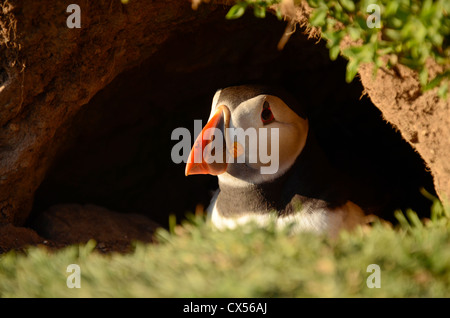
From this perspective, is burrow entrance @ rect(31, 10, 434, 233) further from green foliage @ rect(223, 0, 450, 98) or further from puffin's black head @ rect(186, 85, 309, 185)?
green foliage @ rect(223, 0, 450, 98)

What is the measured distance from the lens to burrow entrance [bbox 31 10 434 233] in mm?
3652

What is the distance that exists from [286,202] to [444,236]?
1.14 metres

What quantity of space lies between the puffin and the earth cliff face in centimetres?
33

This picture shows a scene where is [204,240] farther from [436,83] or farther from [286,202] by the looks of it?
[286,202]

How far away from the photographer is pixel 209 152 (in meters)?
2.72

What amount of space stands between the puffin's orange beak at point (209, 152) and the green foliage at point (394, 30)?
789 mm

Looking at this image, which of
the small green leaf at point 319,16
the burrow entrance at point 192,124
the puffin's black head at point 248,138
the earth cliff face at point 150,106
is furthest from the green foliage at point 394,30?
the burrow entrance at point 192,124

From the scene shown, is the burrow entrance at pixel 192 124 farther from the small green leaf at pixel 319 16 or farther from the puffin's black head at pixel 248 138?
the small green leaf at pixel 319 16

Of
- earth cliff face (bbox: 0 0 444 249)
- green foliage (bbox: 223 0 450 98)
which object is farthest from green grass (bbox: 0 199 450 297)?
earth cliff face (bbox: 0 0 444 249)

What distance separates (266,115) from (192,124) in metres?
1.50

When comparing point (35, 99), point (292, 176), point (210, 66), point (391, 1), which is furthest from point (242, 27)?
point (391, 1)

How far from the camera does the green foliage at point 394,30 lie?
5.44 feet

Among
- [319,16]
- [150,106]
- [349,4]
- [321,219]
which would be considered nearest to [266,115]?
[321,219]

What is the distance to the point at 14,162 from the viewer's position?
2846 millimetres
